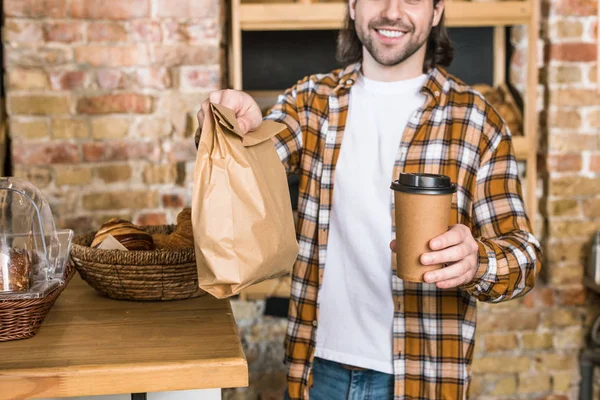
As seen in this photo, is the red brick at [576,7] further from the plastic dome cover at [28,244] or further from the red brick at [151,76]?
the plastic dome cover at [28,244]

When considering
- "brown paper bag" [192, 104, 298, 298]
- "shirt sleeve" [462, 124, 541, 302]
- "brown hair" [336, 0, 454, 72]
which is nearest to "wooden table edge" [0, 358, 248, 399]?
"brown paper bag" [192, 104, 298, 298]

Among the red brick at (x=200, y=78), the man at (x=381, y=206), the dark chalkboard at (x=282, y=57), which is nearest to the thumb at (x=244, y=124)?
the man at (x=381, y=206)

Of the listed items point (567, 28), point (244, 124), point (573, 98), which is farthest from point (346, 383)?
point (567, 28)

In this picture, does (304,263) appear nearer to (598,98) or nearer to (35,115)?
(35,115)

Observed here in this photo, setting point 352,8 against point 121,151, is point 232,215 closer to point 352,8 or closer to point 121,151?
point 352,8

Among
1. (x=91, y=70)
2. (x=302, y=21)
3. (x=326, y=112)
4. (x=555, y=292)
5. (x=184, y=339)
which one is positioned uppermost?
(x=302, y=21)

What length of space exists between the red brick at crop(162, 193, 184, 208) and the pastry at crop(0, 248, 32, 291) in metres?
1.14

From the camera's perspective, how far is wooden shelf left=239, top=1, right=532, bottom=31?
2318mm

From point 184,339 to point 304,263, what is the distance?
0.55 meters

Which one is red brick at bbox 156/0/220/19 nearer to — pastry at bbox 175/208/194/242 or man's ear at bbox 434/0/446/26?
man's ear at bbox 434/0/446/26

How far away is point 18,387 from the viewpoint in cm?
101

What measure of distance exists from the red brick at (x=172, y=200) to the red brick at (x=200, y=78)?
0.34 m

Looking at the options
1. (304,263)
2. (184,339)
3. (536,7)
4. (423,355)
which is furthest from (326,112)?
(536,7)

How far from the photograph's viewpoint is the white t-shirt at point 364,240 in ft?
5.27
